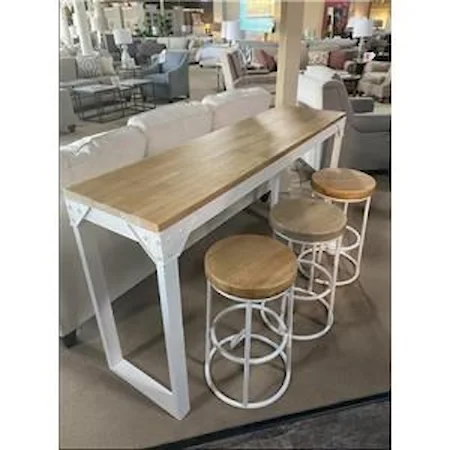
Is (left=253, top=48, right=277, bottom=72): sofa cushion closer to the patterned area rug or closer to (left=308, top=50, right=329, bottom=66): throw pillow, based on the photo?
(left=308, top=50, right=329, bottom=66): throw pillow

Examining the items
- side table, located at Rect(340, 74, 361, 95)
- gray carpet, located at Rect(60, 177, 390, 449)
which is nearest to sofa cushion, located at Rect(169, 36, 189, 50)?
side table, located at Rect(340, 74, 361, 95)

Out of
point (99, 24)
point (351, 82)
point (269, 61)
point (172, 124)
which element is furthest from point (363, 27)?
point (172, 124)

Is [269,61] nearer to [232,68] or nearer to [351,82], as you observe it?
[232,68]

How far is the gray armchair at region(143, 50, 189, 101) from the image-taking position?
21.5 feet

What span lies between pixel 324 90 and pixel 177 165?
7.69 feet

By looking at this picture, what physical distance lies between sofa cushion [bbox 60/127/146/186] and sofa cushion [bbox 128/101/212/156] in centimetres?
7

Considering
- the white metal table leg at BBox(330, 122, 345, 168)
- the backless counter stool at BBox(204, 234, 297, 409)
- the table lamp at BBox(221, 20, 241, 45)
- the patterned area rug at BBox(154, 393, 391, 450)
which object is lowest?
the patterned area rug at BBox(154, 393, 391, 450)

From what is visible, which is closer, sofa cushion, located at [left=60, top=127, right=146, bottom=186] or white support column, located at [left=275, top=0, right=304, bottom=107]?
sofa cushion, located at [left=60, top=127, right=146, bottom=186]

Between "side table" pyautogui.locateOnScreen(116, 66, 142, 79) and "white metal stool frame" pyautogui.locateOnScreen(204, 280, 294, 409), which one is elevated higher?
"side table" pyautogui.locateOnScreen(116, 66, 142, 79)

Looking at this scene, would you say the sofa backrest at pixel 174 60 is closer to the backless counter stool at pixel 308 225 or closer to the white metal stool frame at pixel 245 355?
the backless counter stool at pixel 308 225

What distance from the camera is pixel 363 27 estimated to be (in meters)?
6.80

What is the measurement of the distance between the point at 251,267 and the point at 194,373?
666mm
